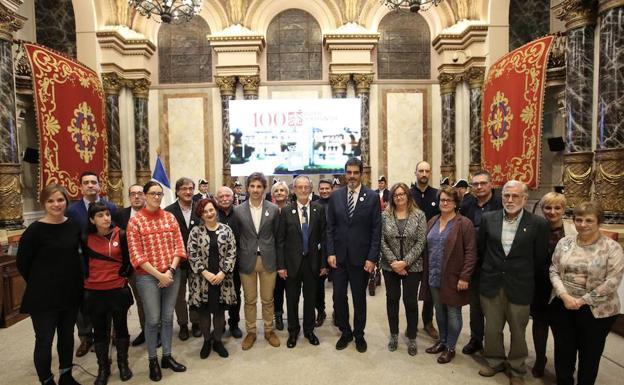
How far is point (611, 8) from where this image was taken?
5.07 meters

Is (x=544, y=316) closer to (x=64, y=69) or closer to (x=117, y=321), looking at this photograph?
(x=117, y=321)

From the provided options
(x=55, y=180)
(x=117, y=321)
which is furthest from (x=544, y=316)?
(x=55, y=180)

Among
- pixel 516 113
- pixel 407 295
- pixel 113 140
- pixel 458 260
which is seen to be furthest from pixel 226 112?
pixel 458 260

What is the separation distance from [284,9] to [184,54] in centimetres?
312

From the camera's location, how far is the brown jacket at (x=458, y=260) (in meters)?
3.22

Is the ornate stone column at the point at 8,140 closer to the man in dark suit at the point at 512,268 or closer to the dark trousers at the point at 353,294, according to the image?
the dark trousers at the point at 353,294

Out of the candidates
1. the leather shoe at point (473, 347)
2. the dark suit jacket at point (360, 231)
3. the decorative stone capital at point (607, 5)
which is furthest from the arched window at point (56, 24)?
the decorative stone capital at point (607, 5)

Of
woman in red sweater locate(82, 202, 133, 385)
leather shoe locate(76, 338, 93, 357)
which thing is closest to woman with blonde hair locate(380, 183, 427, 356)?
woman in red sweater locate(82, 202, 133, 385)

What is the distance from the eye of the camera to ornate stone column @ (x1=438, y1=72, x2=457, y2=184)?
9.98 m

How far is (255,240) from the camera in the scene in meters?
3.76

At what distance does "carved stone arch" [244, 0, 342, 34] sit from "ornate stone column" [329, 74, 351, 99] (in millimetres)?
1354

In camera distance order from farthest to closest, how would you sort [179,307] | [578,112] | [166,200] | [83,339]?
[166,200], [578,112], [179,307], [83,339]

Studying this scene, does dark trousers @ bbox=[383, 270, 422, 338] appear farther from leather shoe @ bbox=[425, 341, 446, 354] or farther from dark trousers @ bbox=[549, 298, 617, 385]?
dark trousers @ bbox=[549, 298, 617, 385]

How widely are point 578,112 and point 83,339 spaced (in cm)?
727
